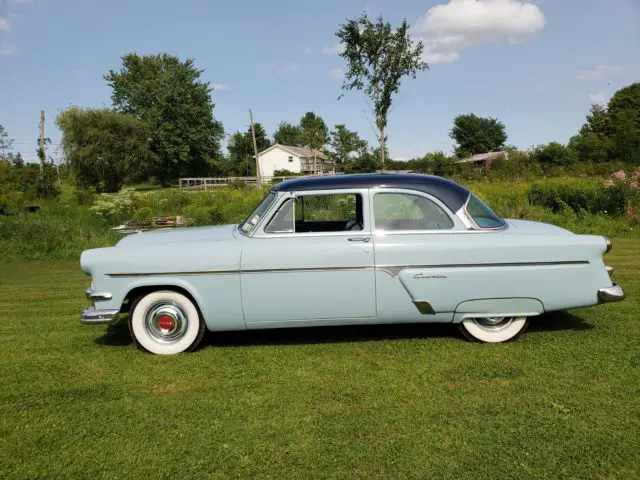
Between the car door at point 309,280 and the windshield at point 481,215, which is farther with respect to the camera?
the windshield at point 481,215

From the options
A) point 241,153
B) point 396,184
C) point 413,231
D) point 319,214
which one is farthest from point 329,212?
point 241,153

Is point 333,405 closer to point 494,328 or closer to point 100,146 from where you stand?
point 494,328

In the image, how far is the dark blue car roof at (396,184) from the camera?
181 inches

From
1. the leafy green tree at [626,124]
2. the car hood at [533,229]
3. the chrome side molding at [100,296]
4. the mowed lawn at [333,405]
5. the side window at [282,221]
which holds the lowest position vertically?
the mowed lawn at [333,405]

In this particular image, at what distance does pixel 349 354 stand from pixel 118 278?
2.19 metres

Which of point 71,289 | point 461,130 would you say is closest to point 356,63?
point 71,289

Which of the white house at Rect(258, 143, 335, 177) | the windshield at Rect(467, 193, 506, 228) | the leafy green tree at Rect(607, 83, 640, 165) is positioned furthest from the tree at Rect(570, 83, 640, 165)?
the white house at Rect(258, 143, 335, 177)

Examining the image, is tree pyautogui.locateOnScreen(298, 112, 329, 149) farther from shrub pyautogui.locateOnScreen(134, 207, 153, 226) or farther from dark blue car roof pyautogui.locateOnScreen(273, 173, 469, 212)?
dark blue car roof pyautogui.locateOnScreen(273, 173, 469, 212)

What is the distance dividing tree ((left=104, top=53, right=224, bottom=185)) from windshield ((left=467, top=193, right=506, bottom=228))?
51994mm

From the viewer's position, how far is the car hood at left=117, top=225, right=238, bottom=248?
473 cm

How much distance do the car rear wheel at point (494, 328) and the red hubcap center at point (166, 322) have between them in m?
2.70

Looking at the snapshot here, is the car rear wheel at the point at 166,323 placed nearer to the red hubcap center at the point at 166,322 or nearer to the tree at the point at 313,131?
the red hubcap center at the point at 166,322

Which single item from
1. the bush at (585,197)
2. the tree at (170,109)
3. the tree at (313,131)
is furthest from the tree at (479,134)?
the bush at (585,197)

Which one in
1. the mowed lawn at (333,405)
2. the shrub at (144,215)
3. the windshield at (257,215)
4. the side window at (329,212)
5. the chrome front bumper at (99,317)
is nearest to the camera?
the mowed lawn at (333,405)
